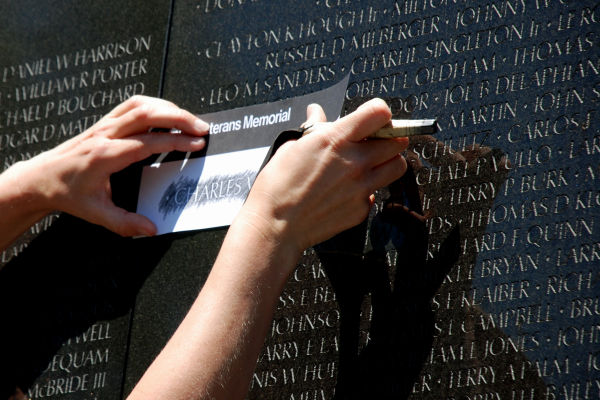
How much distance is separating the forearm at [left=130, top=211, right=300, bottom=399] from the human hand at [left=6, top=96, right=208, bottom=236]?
435mm

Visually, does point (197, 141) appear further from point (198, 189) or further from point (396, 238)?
point (396, 238)

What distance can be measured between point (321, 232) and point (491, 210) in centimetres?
30

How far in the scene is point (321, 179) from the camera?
4.85ft

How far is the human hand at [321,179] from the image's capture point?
1465mm

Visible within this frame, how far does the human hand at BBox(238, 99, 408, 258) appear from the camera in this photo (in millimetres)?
1465

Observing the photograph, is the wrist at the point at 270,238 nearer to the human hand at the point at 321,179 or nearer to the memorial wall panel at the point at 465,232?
the human hand at the point at 321,179

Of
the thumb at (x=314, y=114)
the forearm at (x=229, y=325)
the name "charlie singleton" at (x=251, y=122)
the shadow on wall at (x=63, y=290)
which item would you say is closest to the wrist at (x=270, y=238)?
the forearm at (x=229, y=325)

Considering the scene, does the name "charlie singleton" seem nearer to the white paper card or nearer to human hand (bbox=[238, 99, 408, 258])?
the white paper card

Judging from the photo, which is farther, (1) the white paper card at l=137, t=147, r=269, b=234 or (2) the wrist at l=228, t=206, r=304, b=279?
(1) the white paper card at l=137, t=147, r=269, b=234

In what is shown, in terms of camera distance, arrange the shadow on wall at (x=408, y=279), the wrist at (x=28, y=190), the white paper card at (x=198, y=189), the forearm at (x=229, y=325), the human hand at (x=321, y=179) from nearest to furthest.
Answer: the forearm at (x=229, y=325)
the human hand at (x=321, y=179)
the shadow on wall at (x=408, y=279)
the white paper card at (x=198, y=189)
the wrist at (x=28, y=190)

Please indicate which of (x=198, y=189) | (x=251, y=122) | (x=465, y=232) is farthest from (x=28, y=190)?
(x=465, y=232)

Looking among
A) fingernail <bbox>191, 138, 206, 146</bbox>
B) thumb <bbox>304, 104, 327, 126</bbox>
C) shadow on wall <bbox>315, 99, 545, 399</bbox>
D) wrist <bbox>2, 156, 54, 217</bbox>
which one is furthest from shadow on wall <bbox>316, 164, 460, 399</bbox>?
wrist <bbox>2, 156, 54, 217</bbox>

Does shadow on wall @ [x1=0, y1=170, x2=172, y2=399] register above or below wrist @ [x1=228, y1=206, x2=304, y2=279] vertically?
above

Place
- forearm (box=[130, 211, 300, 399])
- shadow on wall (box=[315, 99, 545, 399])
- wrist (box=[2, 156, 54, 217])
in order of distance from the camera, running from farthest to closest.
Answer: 1. wrist (box=[2, 156, 54, 217])
2. shadow on wall (box=[315, 99, 545, 399])
3. forearm (box=[130, 211, 300, 399])
